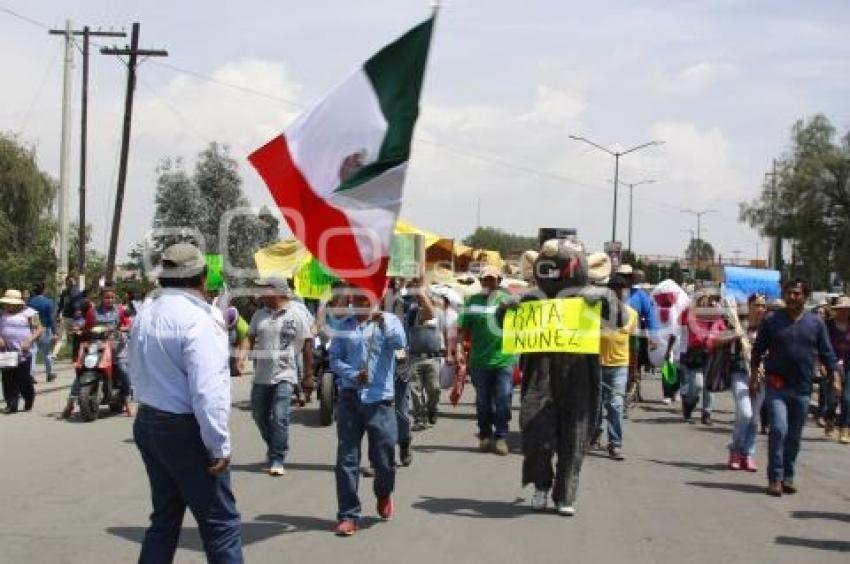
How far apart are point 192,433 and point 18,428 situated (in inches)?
323

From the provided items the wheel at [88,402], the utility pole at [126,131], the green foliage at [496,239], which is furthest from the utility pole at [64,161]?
the green foliage at [496,239]

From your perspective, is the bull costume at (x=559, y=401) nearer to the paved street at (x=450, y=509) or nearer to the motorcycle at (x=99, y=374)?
the paved street at (x=450, y=509)

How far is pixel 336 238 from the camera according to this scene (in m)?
6.87

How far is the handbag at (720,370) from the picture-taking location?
450 inches

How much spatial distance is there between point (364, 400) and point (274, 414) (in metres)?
2.41

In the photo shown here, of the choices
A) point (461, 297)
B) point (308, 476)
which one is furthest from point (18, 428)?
point (461, 297)

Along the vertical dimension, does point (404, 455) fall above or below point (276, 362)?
below

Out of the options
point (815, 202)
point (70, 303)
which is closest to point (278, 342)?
point (70, 303)

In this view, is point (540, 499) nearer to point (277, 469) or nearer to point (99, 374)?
point (277, 469)

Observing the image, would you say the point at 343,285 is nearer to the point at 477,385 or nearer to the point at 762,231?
the point at 477,385

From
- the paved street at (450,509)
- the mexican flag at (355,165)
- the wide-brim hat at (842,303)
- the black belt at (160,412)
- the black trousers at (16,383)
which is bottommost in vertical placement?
the paved street at (450,509)

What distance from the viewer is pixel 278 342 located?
32.1ft

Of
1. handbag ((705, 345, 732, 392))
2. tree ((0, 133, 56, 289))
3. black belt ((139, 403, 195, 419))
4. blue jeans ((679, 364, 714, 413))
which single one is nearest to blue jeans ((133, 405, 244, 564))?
black belt ((139, 403, 195, 419))

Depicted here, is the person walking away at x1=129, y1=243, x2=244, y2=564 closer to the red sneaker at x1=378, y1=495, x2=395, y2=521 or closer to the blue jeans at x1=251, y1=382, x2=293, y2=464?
the red sneaker at x1=378, y1=495, x2=395, y2=521
